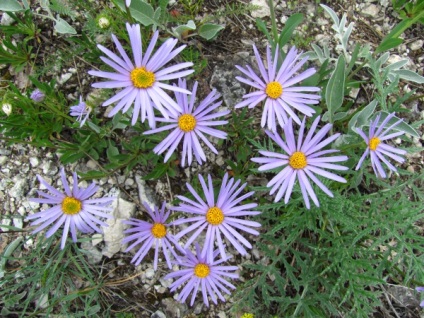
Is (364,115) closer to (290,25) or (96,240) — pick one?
(290,25)

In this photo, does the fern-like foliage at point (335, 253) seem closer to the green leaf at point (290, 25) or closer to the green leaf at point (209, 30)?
the green leaf at point (290, 25)

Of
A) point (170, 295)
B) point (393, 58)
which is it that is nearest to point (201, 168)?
point (170, 295)

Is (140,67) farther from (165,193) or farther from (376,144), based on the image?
(376,144)

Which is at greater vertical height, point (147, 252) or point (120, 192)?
point (120, 192)

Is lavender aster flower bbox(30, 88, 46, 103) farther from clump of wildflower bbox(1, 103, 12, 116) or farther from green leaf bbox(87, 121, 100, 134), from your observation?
green leaf bbox(87, 121, 100, 134)

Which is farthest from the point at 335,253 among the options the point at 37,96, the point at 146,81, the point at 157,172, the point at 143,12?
the point at 37,96

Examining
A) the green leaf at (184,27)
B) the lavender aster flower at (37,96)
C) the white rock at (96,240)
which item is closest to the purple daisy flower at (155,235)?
the white rock at (96,240)
